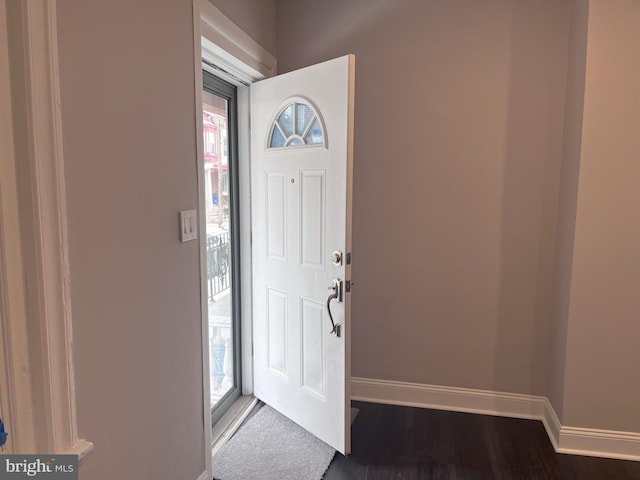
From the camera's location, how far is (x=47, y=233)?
1.09 metres

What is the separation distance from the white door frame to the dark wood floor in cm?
76

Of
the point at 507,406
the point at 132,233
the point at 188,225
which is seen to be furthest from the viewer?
the point at 507,406

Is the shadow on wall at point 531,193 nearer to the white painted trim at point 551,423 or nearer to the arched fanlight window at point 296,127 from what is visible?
the white painted trim at point 551,423

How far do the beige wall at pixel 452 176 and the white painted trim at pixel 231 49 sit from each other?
291 mm

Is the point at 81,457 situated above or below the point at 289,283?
below

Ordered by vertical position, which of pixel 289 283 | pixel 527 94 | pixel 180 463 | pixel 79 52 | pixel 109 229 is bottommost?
pixel 180 463

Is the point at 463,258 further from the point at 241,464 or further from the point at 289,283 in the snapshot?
the point at 241,464

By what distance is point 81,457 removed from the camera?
121 cm

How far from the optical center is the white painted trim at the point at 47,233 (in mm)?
1037

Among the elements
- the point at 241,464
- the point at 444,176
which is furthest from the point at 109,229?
the point at 444,176

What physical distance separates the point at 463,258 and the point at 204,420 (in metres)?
1.59

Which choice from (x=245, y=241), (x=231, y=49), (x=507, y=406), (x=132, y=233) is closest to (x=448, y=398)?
(x=507, y=406)

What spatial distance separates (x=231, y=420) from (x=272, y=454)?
40cm

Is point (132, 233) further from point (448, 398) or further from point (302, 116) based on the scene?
point (448, 398)
